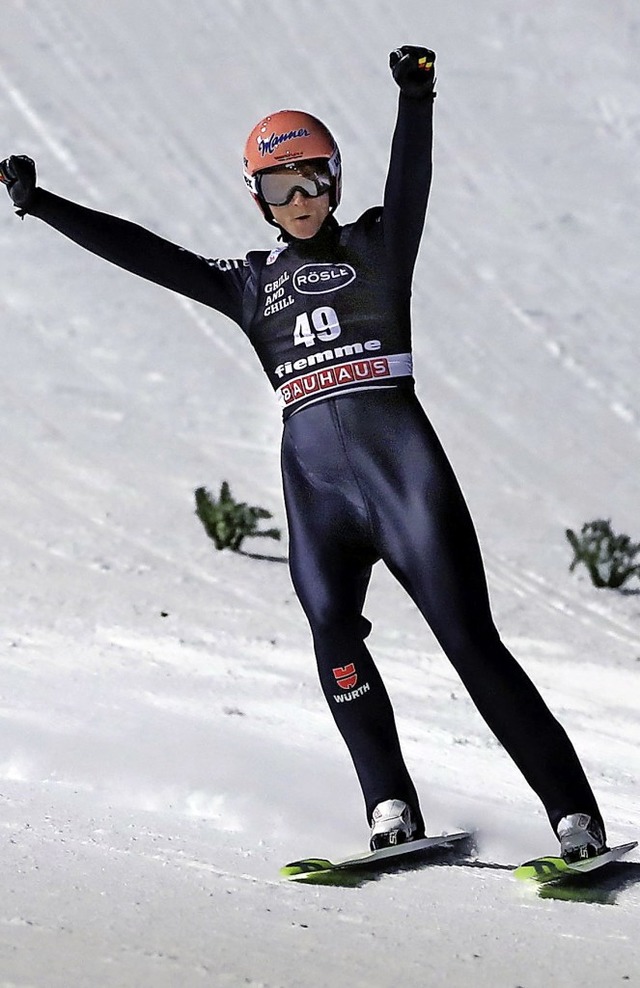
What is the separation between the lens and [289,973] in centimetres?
268

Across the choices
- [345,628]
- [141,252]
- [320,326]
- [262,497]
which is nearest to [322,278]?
[320,326]

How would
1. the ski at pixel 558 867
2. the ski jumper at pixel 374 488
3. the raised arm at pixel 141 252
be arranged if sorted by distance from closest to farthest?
the ski at pixel 558 867 → the ski jumper at pixel 374 488 → the raised arm at pixel 141 252

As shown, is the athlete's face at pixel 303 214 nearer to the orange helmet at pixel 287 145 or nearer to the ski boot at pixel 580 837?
the orange helmet at pixel 287 145

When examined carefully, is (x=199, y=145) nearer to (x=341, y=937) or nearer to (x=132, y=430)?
(x=132, y=430)

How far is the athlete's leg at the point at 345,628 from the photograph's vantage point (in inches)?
157

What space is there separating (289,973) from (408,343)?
199cm

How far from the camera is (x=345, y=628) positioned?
158 inches

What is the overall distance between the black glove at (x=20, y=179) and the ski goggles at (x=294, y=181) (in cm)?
73

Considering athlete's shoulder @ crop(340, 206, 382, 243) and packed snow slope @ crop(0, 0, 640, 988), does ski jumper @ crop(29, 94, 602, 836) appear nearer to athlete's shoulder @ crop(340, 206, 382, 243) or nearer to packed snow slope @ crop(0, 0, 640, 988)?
athlete's shoulder @ crop(340, 206, 382, 243)

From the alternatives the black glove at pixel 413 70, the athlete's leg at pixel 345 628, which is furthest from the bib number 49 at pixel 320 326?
the black glove at pixel 413 70

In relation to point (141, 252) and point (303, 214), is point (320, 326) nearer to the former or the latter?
point (303, 214)

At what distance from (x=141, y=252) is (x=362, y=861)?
1908mm

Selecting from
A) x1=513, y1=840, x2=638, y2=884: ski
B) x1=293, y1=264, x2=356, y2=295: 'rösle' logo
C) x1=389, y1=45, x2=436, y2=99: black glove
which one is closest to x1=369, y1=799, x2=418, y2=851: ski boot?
x1=513, y1=840, x2=638, y2=884: ski

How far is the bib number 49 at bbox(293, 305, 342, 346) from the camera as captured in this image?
4062 millimetres
